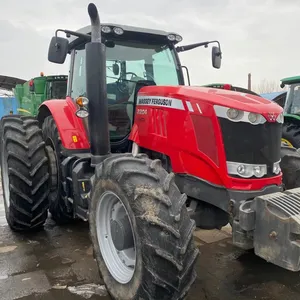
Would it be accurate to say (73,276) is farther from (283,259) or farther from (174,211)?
(283,259)

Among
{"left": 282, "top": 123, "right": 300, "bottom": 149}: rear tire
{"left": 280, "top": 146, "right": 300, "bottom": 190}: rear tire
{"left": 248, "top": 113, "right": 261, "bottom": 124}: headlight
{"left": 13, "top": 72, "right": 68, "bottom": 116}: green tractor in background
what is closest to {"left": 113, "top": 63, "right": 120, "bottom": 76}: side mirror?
{"left": 248, "top": 113, "right": 261, "bottom": 124}: headlight

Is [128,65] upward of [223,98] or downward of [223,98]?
upward

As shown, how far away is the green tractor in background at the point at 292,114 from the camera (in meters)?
6.80

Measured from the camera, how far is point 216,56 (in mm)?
4352

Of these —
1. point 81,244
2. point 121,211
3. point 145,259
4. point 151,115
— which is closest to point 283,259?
point 145,259

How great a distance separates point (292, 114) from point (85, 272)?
5586 millimetres

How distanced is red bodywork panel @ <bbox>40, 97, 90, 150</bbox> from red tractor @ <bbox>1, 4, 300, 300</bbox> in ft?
0.04

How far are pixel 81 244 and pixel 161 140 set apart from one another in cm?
176

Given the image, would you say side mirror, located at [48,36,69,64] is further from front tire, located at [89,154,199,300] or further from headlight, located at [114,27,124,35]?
front tire, located at [89,154,199,300]

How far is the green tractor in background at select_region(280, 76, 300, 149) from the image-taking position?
6.80m

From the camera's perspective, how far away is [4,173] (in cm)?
489

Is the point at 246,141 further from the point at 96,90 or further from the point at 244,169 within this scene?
the point at 96,90

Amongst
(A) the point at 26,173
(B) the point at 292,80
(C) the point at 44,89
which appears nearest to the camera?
(A) the point at 26,173

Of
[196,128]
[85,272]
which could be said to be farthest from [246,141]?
[85,272]
